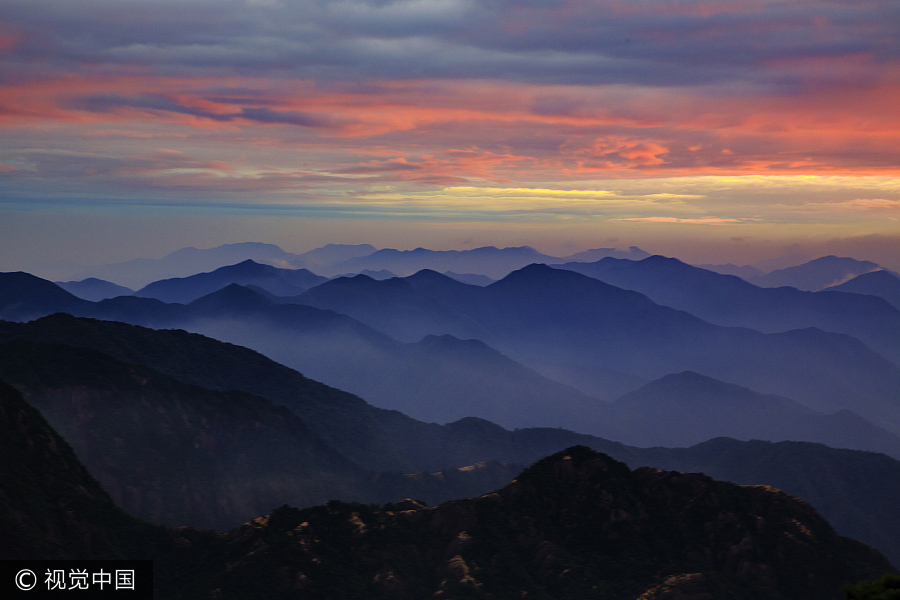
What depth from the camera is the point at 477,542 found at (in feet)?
365

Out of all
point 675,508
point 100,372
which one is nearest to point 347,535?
point 675,508

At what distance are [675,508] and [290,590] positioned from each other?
230 ft

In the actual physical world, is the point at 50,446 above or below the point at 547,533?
above

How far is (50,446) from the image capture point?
107 metres

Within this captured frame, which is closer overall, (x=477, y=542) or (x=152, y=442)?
(x=477, y=542)

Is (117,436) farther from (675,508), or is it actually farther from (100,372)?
(675,508)
